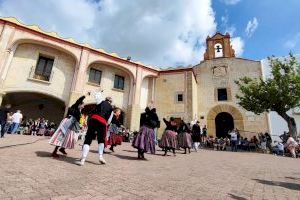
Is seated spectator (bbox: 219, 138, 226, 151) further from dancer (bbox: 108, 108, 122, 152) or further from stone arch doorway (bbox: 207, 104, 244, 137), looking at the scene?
dancer (bbox: 108, 108, 122, 152)

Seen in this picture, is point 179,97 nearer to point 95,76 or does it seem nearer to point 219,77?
point 219,77

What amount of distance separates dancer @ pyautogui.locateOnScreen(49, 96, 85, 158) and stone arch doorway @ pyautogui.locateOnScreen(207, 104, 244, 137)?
17.6 metres

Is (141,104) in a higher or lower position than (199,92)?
lower

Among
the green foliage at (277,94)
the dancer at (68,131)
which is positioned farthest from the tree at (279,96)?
the dancer at (68,131)

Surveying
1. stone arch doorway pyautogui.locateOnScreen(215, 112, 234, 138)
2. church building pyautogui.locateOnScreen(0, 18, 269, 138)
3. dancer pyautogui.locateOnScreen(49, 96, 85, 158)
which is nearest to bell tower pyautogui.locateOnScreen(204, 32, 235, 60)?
church building pyautogui.locateOnScreen(0, 18, 269, 138)

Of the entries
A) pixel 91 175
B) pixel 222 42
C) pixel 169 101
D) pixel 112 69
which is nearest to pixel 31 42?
pixel 112 69

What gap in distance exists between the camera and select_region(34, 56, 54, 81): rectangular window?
17.4 m

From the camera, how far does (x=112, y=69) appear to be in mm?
20797

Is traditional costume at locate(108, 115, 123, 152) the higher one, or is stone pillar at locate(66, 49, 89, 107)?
stone pillar at locate(66, 49, 89, 107)

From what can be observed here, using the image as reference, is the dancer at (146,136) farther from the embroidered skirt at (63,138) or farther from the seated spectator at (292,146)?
the seated spectator at (292,146)

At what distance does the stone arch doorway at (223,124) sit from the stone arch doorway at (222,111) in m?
0.33

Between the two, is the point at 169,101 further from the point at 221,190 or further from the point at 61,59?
the point at 221,190

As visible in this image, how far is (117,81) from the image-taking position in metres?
21.0

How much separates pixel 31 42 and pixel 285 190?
1897cm
